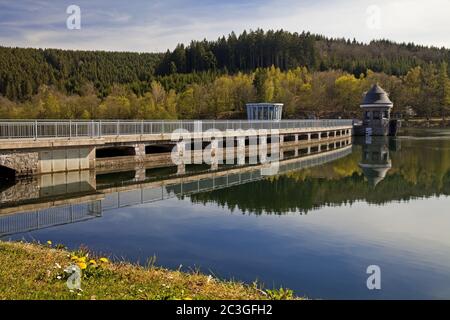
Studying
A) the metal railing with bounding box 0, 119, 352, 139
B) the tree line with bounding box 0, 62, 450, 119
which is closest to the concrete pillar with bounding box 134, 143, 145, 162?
the metal railing with bounding box 0, 119, 352, 139

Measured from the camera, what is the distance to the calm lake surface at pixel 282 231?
31.1 ft

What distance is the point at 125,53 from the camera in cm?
12238

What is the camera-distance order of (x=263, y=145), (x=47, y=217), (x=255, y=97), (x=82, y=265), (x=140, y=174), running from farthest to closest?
(x=255, y=97) → (x=263, y=145) → (x=140, y=174) → (x=47, y=217) → (x=82, y=265)

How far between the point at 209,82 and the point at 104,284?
3243 inches

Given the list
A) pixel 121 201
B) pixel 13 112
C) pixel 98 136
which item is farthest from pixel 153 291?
pixel 13 112

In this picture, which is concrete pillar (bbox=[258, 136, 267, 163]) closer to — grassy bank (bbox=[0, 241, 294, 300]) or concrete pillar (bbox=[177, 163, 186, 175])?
concrete pillar (bbox=[177, 163, 186, 175])

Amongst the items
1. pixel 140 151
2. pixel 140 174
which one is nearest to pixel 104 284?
pixel 140 174

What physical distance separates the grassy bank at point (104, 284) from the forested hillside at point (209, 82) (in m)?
53.9

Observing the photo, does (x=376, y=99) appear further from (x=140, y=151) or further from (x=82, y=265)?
(x=82, y=265)

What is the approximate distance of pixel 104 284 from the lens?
6.66 meters

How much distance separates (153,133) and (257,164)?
22.6 feet

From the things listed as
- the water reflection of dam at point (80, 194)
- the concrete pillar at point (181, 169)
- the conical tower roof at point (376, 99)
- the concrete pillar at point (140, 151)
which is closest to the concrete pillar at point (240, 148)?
the concrete pillar at point (181, 169)

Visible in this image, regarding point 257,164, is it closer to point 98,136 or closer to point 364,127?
point 98,136

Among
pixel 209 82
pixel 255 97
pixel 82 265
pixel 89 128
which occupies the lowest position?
pixel 82 265
